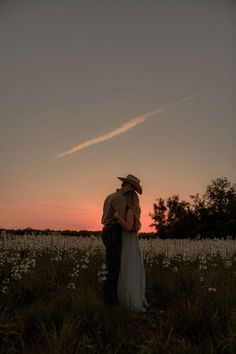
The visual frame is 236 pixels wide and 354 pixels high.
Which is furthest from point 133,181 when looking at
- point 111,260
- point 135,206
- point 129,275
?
point 129,275

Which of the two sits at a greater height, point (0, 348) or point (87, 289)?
point (87, 289)

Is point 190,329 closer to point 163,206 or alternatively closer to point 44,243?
point 44,243

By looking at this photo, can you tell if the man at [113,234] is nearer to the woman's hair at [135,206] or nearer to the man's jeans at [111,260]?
the man's jeans at [111,260]

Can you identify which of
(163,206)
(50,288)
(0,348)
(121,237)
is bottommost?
(0,348)

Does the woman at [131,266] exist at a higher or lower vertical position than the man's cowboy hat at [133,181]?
lower

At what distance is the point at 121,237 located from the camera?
27.3 ft

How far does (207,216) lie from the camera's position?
188 ft

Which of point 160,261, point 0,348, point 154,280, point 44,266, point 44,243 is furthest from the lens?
point 44,243

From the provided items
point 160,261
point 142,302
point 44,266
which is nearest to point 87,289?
point 142,302

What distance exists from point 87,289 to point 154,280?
244 cm

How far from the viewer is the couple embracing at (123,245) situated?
8.12 metres

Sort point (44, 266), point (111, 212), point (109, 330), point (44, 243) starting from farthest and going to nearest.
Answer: point (44, 243)
point (44, 266)
point (111, 212)
point (109, 330)

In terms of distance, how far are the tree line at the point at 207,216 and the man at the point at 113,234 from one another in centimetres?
4478

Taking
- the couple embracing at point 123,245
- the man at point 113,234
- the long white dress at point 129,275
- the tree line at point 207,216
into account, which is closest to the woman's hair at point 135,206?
the couple embracing at point 123,245
